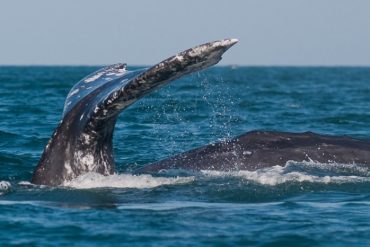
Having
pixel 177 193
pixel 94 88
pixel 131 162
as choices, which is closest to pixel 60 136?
pixel 94 88

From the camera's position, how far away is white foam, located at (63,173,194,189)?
966 cm

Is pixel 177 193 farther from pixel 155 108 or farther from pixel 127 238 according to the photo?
pixel 155 108

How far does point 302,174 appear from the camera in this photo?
10.8 metres

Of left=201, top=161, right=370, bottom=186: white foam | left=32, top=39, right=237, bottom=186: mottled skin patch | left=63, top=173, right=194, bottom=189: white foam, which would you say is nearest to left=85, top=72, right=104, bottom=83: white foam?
left=32, top=39, right=237, bottom=186: mottled skin patch

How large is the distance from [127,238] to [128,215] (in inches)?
31.4

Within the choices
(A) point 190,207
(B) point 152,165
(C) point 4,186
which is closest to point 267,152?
(B) point 152,165

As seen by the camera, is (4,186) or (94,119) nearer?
(94,119)

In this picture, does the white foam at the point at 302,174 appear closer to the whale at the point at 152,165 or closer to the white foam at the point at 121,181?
the whale at the point at 152,165

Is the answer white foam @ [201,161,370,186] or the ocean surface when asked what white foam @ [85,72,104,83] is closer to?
the ocean surface

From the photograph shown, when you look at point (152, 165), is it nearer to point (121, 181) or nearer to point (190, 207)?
point (121, 181)

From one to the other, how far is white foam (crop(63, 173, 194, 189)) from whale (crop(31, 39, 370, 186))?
7 centimetres

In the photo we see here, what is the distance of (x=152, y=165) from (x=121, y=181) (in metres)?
0.94

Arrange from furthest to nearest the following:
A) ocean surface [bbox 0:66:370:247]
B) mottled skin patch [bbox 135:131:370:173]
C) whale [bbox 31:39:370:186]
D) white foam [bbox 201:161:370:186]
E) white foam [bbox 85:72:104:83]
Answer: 1. mottled skin patch [bbox 135:131:370:173]
2. white foam [bbox 201:161:370:186]
3. white foam [bbox 85:72:104:83]
4. whale [bbox 31:39:370:186]
5. ocean surface [bbox 0:66:370:247]

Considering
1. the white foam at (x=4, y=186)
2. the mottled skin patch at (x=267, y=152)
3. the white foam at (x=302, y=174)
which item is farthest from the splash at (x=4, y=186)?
the white foam at (x=302, y=174)
